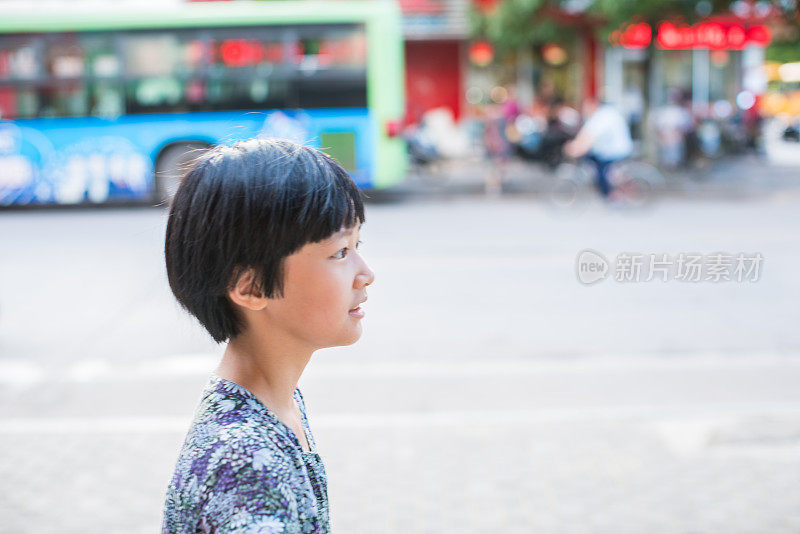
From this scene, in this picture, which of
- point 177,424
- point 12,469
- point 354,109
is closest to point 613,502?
point 177,424

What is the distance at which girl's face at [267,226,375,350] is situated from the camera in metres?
1.26

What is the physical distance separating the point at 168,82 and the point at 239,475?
13.6 m

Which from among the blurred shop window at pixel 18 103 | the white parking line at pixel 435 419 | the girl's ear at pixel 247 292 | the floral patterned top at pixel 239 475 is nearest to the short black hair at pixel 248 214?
the girl's ear at pixel 247 292

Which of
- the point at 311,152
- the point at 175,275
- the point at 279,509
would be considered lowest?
the point at 279,509

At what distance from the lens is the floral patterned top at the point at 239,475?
1104 millimetres

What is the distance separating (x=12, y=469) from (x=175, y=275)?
338 centimetres

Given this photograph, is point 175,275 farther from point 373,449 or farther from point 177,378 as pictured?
point 177,378

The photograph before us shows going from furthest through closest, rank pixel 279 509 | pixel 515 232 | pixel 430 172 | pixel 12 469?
pixel 430 172
pixel 515 232
pixel 12 469
pixel 279 509

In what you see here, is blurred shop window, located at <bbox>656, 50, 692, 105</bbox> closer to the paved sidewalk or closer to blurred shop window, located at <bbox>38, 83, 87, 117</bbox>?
the paved sidewalk

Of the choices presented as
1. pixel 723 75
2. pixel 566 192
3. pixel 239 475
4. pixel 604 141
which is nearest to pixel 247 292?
pixel 239 475

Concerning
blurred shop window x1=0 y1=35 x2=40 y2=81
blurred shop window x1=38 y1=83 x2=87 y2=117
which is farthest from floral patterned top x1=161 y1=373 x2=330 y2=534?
blurred shop window x1=0 y1=35 x2=40 y2=81

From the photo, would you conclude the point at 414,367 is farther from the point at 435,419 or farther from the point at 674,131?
the point at 674,131

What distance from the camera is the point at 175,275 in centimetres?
128

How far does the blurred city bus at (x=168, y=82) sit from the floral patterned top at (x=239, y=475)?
12874 millimetres
